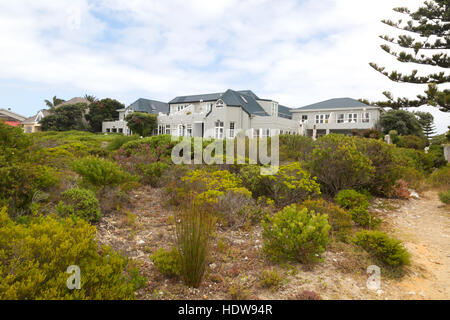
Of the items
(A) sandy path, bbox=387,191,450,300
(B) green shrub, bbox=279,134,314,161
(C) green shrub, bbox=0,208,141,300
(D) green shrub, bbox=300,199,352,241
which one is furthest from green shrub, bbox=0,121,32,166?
(B) green shrub, bbox=279,134,314,161

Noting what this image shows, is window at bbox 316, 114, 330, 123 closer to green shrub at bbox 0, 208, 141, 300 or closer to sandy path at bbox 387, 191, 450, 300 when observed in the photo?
sandy path at bbox 387, 191, 450, 300

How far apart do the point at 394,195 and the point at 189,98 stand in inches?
1196

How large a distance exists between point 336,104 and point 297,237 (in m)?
36.3

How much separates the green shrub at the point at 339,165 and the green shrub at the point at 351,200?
35.1 inches

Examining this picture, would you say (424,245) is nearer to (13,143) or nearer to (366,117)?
(13,143)

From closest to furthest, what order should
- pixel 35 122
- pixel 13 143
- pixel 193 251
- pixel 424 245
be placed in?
pixel 193 251, pixel 424 245, pixel 13 143, pixel 35 122

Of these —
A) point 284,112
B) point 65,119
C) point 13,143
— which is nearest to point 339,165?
point 13,143

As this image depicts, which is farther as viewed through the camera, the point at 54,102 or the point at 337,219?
the point at 54,102

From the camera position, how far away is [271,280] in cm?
357

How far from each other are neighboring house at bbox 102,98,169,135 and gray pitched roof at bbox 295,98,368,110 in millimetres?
21381

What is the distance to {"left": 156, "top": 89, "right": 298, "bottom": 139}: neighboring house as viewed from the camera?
28.0 m

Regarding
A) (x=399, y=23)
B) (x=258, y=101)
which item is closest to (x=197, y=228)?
(x=399, y=23)

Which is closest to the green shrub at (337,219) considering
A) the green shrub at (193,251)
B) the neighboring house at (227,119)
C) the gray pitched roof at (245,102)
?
the green shrub at (193,251)
